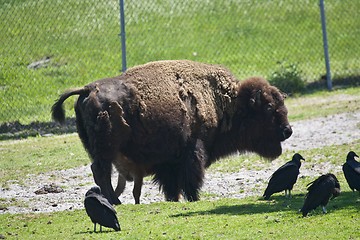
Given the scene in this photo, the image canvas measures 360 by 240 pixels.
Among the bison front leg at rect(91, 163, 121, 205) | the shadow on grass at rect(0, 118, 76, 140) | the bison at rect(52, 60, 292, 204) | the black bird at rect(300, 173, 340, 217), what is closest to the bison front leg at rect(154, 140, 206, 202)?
the bison at rect(52, 60, 292, 204)

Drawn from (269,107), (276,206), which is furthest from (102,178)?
(269,107)

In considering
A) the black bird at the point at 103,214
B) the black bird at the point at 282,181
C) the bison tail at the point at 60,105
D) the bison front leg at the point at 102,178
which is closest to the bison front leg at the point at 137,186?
the bison front leg at the point at 102,178

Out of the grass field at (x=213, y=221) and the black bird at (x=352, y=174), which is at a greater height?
the black bird at (x=352, y=174)

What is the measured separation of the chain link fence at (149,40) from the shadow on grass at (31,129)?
0.67 feet

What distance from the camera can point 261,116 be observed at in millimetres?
10164

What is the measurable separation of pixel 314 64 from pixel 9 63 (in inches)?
405

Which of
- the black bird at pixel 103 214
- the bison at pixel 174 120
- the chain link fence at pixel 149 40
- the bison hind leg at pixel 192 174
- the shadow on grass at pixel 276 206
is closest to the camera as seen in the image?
the black bird at pixel 103 214

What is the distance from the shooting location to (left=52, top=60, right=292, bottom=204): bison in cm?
854

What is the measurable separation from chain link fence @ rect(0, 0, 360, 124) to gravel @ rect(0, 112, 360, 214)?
4600 mm

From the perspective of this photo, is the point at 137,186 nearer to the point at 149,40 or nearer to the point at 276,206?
the point at 276,206

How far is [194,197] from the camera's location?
9242mm

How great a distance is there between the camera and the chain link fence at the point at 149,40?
1508 cm

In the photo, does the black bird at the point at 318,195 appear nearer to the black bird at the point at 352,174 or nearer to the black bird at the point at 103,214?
the black bird at the point at 352,174

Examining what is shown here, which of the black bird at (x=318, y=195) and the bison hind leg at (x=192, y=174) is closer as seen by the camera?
the black bird at (x=318, y=195)
